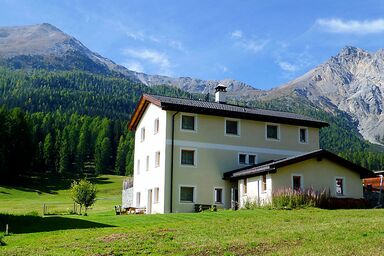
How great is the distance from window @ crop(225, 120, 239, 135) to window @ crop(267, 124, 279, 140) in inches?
126

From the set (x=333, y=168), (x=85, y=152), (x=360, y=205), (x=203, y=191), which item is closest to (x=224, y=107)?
(x=203, y=191)

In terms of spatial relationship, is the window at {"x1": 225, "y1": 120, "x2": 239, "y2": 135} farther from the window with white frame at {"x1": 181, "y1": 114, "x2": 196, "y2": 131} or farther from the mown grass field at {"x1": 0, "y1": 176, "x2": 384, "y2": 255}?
the mown grass field at {"x1": 0, "y1": 176, "x2": 384, "y2": 255}

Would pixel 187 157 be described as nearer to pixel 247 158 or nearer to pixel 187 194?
pixel 187 194

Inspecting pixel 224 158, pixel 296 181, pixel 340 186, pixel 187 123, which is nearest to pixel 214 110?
pixel 187 123

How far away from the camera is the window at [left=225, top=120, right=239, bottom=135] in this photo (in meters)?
40.7

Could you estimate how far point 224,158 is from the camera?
3988 centimetres

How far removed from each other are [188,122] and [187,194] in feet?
18.9

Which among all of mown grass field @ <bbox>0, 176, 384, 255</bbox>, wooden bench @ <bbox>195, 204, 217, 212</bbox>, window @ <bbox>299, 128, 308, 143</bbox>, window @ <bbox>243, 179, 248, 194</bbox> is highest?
window @ <bbox>299, 128, 308, 143</bbox>

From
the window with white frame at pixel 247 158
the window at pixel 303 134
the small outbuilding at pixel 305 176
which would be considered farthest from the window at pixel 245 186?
the window at pixel 303 134

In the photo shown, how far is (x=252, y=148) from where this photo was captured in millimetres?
41188

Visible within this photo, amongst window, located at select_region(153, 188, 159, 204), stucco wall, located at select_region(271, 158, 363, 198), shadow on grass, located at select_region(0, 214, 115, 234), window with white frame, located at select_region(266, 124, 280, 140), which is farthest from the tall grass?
shadow on grass, located at select_region(0, 214, 115, 234)

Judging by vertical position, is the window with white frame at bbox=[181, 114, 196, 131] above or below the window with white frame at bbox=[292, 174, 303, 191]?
above

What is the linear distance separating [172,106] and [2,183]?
65.9 meters

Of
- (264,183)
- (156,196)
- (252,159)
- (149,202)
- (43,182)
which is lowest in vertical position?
(149,202)
